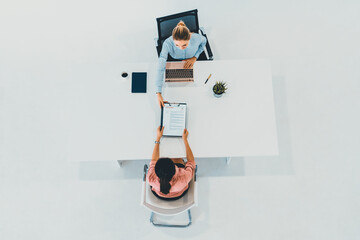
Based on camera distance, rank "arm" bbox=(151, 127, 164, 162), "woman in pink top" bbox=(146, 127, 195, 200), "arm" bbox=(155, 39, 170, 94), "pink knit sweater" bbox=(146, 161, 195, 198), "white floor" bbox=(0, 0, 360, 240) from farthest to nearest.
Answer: "white floor" bbox=(0, 0, 360, 240) → "arm" bbox=(155, 39, 170, 94) → "arm" bbox=(151, 127, 164, 162) → "pink knit sweater" bbox=(146, 161, 195, 198) → "woman in pink top" bbox=(146, 127, 195, 200)

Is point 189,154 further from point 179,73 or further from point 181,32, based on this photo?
point 181,32

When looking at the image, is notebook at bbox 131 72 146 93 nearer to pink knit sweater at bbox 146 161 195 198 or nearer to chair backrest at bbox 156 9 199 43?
chair backrest at bbox 156 9 199 43

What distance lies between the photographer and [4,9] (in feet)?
10.2

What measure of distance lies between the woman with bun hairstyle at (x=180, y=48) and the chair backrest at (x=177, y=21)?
140 millimetres

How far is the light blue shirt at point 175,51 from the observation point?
6.50 feet

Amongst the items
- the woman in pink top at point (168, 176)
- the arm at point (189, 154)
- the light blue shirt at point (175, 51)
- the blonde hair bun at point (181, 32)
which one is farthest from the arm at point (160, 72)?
the arm at point (189, 154)

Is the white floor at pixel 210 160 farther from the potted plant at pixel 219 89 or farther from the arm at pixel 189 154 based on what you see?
the potted plant at pixel 219 89

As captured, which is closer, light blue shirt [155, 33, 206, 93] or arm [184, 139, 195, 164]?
arm [184, 139, 195, 164]

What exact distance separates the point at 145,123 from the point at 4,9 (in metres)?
2.73

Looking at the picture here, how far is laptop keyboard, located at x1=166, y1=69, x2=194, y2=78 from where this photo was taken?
6.64 feet

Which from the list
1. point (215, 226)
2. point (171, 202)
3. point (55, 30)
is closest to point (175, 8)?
point (55, 30)

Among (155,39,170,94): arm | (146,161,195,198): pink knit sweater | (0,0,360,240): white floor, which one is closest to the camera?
(146,161,195,198): pink knit sweater

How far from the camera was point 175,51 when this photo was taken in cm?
214

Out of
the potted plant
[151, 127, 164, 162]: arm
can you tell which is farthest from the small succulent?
[151, 127, 164, 162]: arm
